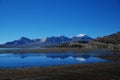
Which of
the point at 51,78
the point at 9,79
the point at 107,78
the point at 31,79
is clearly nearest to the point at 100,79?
the point at 107,78

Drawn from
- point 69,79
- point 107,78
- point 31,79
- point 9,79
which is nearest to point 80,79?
point 69,79

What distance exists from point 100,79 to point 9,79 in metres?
10.1

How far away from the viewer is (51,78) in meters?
28.5

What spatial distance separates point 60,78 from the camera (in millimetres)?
28438

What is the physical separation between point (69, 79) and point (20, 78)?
5646mm

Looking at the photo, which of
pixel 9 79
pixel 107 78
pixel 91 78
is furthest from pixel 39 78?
pixel 107 78

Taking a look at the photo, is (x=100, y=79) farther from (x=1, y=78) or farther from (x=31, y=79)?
(x=1, y=78)

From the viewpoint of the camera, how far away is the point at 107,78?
28.3 meters

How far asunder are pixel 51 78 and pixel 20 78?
3.55 metres

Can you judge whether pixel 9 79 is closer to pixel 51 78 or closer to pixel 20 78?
pixel 20 78

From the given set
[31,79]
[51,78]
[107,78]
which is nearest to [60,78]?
[51,78]

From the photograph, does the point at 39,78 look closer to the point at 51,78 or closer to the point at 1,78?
the point at 51,78

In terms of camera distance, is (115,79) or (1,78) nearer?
(115,79)

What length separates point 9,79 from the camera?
92.2ft
